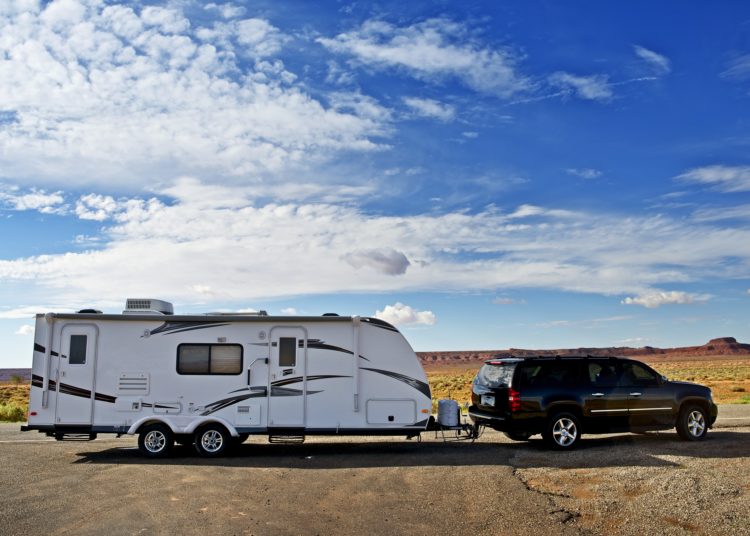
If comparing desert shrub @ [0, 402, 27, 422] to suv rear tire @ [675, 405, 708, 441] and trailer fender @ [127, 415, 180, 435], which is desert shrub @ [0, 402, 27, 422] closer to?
→ trailer fender @ [127, 415, 180, 435]

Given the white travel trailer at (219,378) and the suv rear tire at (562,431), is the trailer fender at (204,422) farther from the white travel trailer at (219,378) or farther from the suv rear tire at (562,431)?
the suv rear tire at (562,431)

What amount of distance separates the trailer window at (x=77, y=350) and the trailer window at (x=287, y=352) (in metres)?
3.87

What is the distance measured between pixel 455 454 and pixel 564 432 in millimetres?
2145

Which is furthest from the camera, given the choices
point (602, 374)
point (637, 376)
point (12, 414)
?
point (12, 414)

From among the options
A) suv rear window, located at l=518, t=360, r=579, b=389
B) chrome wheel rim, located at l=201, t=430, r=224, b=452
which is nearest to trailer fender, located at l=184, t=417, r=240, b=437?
A: chrome wheel rim, located at l=201, t=430, r=224, b=452

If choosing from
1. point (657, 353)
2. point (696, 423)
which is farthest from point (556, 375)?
point (657, 353)

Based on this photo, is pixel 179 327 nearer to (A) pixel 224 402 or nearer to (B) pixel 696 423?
(A) pixel 224 402

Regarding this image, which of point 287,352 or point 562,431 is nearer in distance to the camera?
point 562,431

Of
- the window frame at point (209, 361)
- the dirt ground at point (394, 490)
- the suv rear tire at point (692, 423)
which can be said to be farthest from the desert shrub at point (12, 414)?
the suv rear tire at point (692, 423)

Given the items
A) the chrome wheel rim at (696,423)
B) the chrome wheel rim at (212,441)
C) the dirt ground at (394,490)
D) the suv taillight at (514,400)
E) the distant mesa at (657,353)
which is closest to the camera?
the dirt ground at (394,490)

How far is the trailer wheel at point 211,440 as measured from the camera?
12.7 m

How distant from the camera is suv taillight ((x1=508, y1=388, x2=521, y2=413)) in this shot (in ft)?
40.6

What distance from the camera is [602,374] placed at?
1309 cm

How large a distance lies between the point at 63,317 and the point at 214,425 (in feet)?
12.1
